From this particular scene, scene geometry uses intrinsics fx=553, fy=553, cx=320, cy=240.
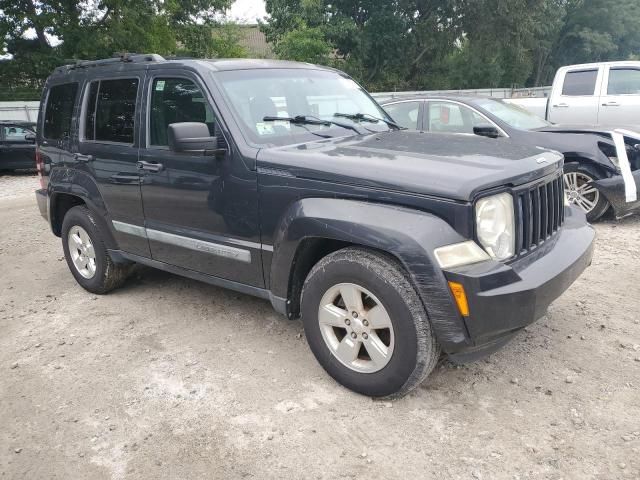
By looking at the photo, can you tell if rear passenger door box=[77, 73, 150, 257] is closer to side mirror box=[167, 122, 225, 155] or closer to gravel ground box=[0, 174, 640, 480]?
gravel ground box=[0, 174, 640, 480]

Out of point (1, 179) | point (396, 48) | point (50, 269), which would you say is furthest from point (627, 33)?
point (50, 269)

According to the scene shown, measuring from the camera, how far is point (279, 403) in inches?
124

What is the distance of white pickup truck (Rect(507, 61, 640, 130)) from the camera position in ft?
28.2

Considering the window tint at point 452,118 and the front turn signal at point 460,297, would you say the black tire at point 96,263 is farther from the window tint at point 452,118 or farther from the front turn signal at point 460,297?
the window tint at point 452,118

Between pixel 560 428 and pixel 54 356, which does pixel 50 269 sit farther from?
pixel 560 428


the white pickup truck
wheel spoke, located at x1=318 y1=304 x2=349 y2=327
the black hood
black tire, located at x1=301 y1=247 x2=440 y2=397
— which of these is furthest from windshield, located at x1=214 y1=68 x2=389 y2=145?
the white pickup truck

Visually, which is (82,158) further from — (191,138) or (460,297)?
(460,297)

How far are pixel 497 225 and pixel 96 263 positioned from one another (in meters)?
3.51

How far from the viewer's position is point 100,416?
3.11m

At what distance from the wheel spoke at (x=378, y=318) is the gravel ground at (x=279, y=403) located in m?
0.48

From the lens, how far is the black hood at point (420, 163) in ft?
9.03

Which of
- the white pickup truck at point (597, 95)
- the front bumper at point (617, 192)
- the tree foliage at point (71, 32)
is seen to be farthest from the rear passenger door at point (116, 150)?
the tree foliage at point (71, 32)

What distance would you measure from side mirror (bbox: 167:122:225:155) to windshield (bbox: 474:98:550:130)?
14.9 feet

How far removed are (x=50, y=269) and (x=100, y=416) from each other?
3340 mm
